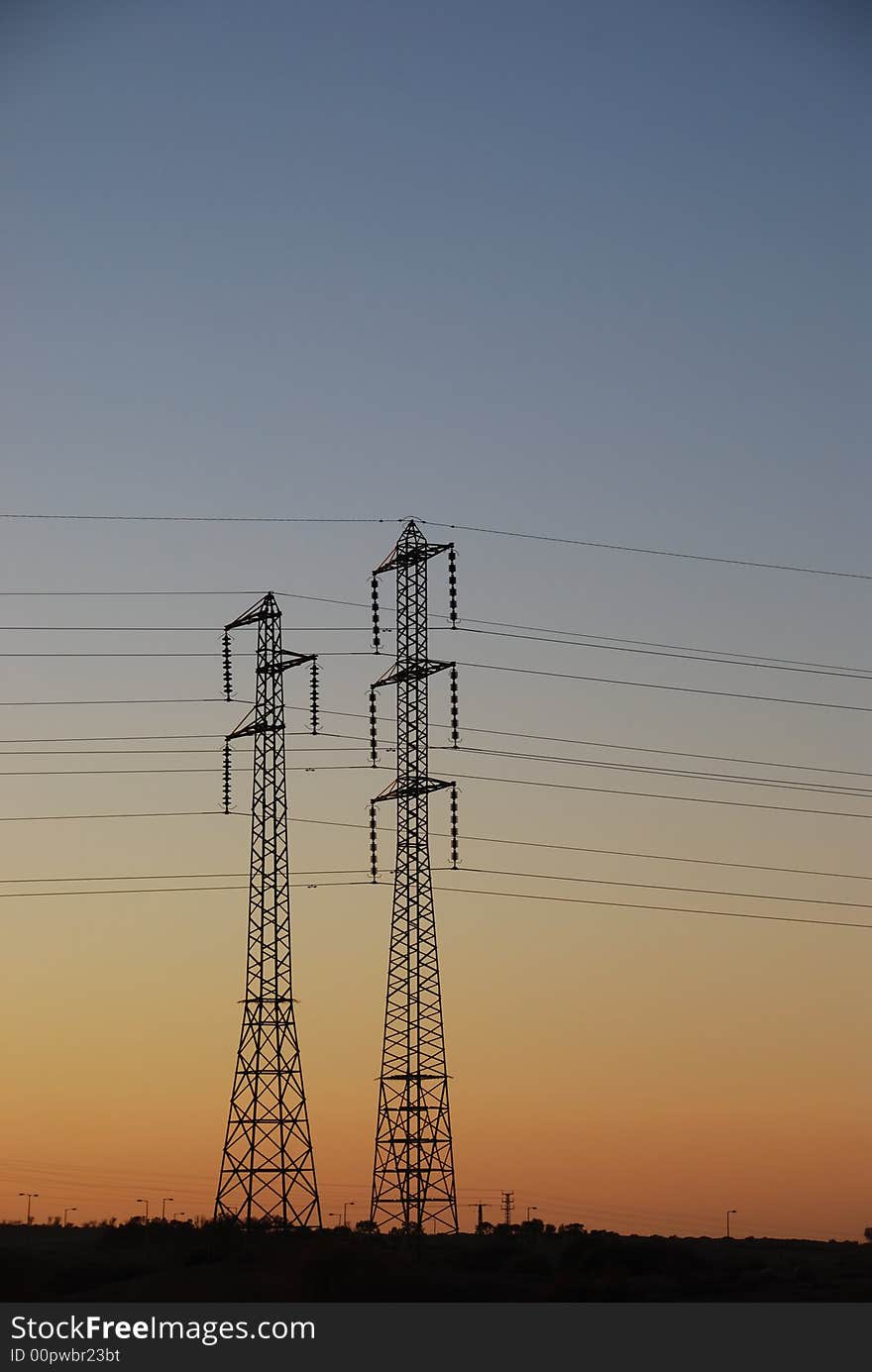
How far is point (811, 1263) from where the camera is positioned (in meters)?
114

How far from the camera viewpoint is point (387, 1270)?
81375 millimetres

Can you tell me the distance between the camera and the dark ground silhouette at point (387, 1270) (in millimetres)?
79812

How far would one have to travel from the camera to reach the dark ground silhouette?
79.8 m

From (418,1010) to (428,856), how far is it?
687 centimetres
